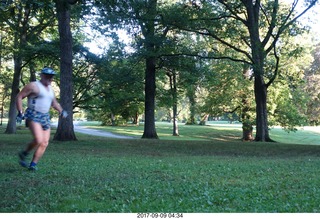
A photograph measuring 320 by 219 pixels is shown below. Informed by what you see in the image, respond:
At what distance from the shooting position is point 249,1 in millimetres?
19828

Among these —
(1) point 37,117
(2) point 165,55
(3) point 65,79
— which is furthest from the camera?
A: (2) point 165,55

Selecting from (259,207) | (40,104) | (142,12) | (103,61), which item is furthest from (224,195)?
(103,61)

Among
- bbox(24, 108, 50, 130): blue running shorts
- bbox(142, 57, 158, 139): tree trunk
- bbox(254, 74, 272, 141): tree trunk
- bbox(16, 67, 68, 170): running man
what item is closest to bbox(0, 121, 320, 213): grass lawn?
bbox(16, 67, 68, 170): running man

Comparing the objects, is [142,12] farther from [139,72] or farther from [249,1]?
[139,72]

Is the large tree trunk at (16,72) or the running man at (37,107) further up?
the large tree trunk at (16,72)

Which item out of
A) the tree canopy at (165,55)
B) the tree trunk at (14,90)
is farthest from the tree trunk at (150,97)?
the tree trunk at (14,90)

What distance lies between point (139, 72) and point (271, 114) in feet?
47.9

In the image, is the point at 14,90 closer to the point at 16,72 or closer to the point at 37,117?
the point at 16,72

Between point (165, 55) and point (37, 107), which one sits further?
point (165, 55)

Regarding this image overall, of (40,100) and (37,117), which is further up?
(40,100)

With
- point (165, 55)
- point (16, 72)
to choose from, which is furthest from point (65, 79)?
point (16, 72)

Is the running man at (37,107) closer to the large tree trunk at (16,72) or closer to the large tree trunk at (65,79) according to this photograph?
the large tree trunk at (65,79)

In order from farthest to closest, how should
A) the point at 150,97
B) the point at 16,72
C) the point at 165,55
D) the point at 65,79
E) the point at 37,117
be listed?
1. the point at 16,72
2. the point at 150,97
3. the point at 165,55
4. the point at 65,79
5. the point at 37,117

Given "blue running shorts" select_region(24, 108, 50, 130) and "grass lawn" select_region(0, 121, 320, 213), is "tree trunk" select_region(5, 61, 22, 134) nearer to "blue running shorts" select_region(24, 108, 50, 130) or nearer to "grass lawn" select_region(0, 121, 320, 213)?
"grass lawn" select_region(0, 121, 320, 213)
